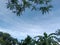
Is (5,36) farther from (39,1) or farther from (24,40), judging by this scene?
(39,1)

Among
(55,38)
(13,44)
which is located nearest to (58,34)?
(55,38)

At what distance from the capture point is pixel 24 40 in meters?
A: 54.3

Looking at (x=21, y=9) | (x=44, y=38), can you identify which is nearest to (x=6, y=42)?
(x=44, y=38)

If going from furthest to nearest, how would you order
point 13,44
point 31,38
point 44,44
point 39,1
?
point 13,44, point 31,38, point 44,44, point 39,1

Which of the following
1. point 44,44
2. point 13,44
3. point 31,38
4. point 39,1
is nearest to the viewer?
point 39,1

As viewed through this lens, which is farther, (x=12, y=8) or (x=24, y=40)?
(x=24, y=40)

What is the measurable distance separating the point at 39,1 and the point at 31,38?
41222 mm

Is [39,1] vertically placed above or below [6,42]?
above

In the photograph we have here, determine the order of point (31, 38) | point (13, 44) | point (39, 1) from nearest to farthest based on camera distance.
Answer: point (39, 1), point (31, 38), point (13, 44)

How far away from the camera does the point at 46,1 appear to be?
12.5 metres

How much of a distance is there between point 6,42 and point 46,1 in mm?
44803

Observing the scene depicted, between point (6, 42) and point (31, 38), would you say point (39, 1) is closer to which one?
point (31, 38)

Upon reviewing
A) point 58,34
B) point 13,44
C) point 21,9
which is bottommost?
point 13,44

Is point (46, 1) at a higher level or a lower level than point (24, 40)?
higher
